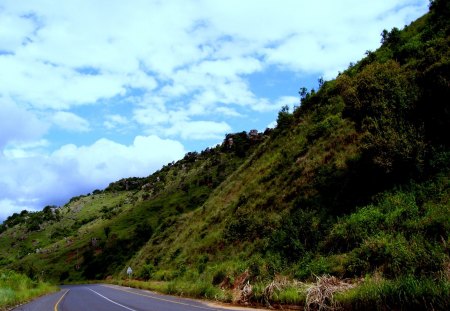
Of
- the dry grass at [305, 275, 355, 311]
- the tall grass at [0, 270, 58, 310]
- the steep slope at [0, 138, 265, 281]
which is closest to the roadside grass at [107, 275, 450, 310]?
the dry grass at [305, 275, 355, 311]

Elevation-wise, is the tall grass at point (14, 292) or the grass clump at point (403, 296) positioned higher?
the grass clump at point (403, 296)

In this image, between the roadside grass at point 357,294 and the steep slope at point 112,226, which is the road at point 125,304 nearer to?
the roadside grass at point 357,294

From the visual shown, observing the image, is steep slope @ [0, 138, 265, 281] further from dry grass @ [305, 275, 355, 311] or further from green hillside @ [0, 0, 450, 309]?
dry grass @ [305, 275, 355, 311]

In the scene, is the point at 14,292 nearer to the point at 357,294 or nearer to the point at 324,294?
the point at 324,294

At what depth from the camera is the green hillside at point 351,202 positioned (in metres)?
15.2

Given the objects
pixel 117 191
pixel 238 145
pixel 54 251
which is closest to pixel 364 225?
pixel 238 145

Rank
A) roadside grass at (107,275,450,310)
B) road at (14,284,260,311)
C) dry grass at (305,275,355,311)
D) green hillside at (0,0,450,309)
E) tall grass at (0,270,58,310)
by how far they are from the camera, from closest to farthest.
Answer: roadside grass at (107,275,450,310), dry grass at (305,275,355,311), green hillside at (0,0,450,309), road at (14,284,260,311), tall grass at (0,270,58,310)

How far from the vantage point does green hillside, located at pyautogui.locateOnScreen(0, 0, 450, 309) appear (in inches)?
597

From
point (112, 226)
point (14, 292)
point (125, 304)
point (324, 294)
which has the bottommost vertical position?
point (125, 304)

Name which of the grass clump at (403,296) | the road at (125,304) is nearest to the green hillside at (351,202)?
the grass clump at (403,296)

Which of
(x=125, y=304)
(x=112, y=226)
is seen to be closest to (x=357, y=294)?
(x=125, y=304)

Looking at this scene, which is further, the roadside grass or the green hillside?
the green hillside

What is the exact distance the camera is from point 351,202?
2312 cm

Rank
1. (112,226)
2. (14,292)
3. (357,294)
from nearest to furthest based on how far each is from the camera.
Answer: (357,294) < (14,292) < (112,226)
